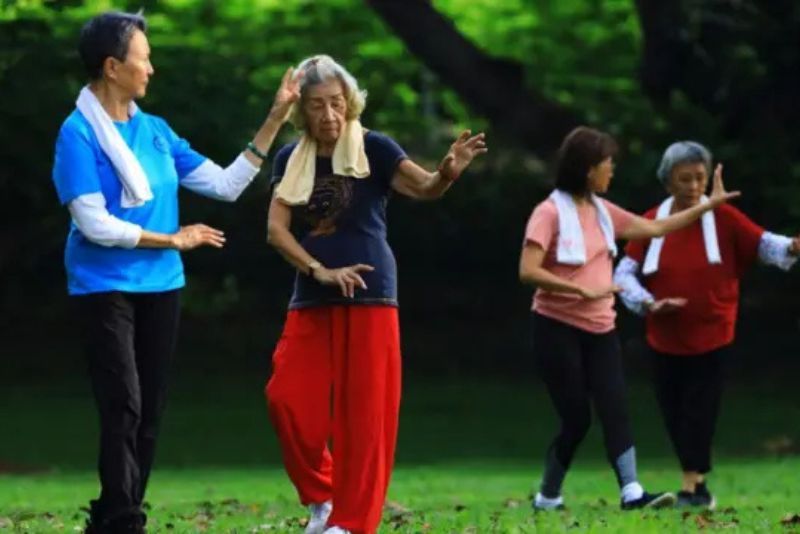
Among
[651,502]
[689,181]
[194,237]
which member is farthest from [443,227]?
[194,237]

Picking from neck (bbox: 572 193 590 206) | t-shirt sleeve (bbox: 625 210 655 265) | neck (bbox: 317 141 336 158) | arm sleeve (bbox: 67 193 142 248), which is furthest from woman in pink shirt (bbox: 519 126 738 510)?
arm sleeve (bbox: 67 193 142 248)

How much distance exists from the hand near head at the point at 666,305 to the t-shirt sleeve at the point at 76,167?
414 centimetres

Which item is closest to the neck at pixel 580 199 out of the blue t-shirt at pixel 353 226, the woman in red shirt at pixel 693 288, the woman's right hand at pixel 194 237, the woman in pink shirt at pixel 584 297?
the woman in pink shirt at pixel 584 297

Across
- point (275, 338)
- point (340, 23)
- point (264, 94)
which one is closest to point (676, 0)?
point (264, 94)

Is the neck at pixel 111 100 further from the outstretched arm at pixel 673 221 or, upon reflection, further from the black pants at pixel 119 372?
the outstretched arm at pixel 673 221

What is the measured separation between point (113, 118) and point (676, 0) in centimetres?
1725

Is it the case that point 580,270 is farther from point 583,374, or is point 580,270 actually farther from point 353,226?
point 353,226

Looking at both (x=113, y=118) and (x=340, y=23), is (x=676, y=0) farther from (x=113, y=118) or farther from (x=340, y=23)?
(x=113, y=118)

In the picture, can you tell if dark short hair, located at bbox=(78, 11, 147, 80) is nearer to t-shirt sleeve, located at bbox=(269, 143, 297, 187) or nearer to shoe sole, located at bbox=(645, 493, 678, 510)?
t-shirt sleeve, located at bbox=(269, 143, 297, 187)

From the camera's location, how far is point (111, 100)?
876cm

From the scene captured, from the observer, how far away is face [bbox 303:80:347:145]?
29.0 feet

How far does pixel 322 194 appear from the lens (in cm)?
884

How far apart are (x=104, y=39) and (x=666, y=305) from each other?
13.6 ft

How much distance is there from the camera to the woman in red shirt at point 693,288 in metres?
12.0
